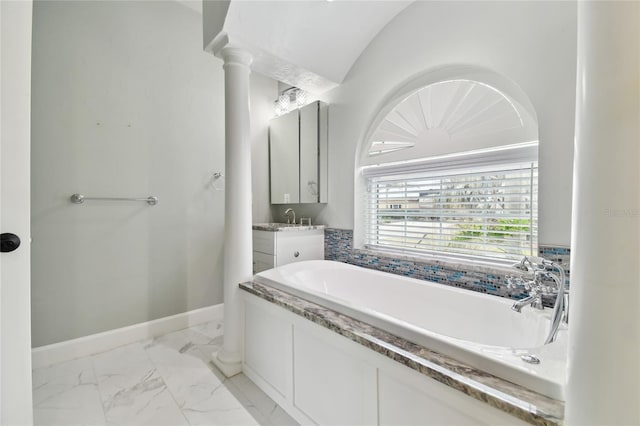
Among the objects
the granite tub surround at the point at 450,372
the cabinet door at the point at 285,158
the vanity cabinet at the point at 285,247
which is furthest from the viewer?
the cabinet door at the point at 285,158

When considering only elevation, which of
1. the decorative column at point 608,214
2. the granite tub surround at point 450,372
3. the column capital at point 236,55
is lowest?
the granite tub surround at point 450,372

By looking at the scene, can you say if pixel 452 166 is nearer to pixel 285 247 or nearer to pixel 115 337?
pixel 285 247

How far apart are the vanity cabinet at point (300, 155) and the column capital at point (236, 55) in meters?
0.93

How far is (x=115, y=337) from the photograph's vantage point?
2.24m

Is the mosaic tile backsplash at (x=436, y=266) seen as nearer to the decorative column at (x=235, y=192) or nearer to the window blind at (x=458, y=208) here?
the window blind at (x=458, y=208)

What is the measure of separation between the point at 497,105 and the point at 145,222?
2.71 metres

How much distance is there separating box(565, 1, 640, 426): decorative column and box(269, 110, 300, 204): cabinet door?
2525 mm

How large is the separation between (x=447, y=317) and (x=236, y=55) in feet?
7.09

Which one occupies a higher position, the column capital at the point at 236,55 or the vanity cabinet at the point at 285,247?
the column capital at the point at 236,55

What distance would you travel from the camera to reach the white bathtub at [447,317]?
0.88 m

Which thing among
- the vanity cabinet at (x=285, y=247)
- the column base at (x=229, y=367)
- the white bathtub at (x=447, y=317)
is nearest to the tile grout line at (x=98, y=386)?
the column base at (x=229, y=367)

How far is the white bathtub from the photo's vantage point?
882mm

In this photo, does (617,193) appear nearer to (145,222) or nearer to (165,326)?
(145,222)

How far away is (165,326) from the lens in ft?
8.12
